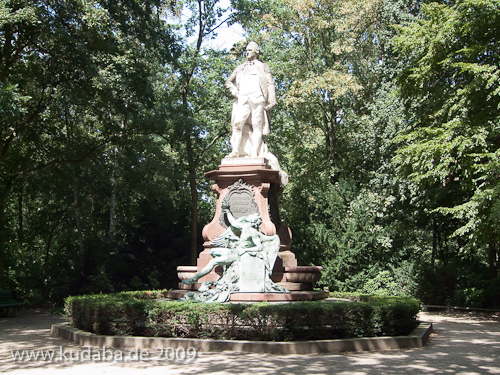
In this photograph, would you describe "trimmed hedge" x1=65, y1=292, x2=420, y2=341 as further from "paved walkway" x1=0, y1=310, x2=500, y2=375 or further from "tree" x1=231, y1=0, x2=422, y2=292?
"tree" x1=231, y1=0, x2=422, y2=292

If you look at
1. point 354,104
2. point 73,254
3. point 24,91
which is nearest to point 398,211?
point 354,104

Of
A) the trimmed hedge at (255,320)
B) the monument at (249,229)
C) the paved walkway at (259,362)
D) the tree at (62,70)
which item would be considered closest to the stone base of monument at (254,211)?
the monument at (249,229)

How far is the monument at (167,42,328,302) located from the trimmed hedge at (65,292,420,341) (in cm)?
125

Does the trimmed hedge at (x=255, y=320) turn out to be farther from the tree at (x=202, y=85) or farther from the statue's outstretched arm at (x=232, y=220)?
the tree at (x=202, y=85)

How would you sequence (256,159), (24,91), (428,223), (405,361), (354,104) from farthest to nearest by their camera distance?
(354,104), (428,223), (24,91), (256,159), (405,361)

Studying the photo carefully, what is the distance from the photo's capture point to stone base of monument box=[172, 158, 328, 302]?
1100 cm

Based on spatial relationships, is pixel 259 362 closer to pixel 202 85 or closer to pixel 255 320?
pixel 255 320

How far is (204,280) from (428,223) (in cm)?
1265

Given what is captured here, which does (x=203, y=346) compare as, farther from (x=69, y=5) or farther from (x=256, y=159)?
(x=69, y=5)

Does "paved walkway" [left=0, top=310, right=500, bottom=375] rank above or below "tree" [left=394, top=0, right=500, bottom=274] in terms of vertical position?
below

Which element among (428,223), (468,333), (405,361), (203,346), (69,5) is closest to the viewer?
(405,361)

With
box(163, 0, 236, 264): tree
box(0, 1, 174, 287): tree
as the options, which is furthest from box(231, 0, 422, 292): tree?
box(0, 1, 174, 287): tree

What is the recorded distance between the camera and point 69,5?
15867 millimetres

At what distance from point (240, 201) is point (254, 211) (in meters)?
0.40
